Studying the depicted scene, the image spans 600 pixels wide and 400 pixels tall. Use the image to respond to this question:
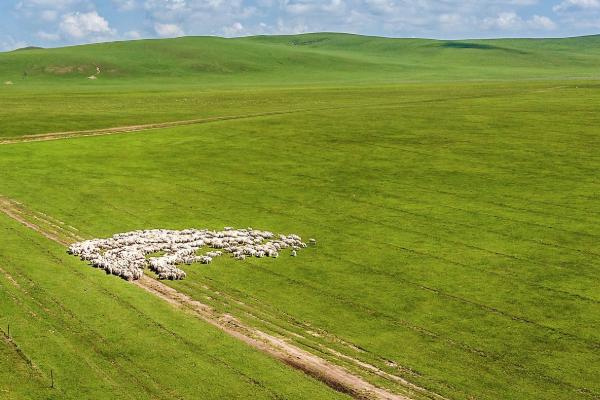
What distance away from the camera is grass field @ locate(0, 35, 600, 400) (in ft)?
79.3

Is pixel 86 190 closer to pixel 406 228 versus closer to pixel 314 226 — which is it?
pixel 314 226

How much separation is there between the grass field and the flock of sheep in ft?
3.20

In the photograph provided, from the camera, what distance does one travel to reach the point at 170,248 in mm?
38062

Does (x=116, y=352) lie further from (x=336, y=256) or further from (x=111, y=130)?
(x=111, y=130)

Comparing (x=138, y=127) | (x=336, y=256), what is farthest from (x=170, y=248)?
(x=138, y=127)

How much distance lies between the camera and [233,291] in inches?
1268

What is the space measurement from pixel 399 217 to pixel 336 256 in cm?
903

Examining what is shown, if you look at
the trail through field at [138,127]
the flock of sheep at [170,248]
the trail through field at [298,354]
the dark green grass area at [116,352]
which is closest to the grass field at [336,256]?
the dark green grass area at [116,352]

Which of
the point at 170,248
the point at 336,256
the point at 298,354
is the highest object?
the point at 170,248

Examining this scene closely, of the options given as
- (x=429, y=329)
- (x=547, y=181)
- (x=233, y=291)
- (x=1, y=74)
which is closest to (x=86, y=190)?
(x=233, y=291)

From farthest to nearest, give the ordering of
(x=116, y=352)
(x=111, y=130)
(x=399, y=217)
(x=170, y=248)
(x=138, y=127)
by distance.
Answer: (x=138, y=127), (x=111, y=130), (x=399, y=217), (x=170, y=248), (x=116, y=352)

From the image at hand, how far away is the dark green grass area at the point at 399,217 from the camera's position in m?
26.9

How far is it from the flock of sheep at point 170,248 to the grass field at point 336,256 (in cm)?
97

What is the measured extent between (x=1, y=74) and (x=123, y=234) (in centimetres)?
17373
